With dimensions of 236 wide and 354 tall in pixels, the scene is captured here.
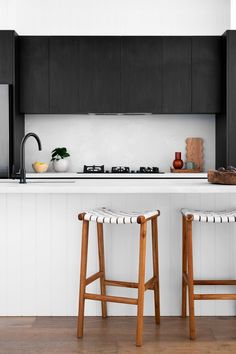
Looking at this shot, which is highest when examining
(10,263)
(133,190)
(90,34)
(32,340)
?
(90,34)

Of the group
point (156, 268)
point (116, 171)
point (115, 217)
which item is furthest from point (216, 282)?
point (116, 171)

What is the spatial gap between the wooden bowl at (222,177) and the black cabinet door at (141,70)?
Answer: 2.47 metres

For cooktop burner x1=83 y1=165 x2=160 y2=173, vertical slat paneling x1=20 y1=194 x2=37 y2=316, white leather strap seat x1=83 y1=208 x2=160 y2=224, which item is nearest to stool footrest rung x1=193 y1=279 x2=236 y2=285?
white leather strap seat x1=83 y1=208 x2=160 y2=224

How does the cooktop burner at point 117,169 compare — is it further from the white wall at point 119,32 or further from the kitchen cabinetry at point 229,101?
the kitchen cabinetry at point 229,101

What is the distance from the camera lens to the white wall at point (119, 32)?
592 cm

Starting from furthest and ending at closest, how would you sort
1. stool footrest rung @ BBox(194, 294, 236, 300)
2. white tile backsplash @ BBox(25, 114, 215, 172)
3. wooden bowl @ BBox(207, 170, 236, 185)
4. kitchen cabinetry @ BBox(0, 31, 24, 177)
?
white tile backsplash @ BBox(25, 114, 215, 172)
kitchen cabinetry @ BBox(0, 31, 24, 177)
wooden bowl @ BBox(207, 170, 236, 185)
stool footrest rung @ BBox(194, 294, 236, 300)

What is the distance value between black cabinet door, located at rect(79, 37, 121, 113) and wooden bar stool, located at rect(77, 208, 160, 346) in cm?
253

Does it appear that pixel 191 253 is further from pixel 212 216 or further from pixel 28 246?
pixel 28 246

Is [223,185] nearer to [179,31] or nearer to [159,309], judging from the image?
[159,309]

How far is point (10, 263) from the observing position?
3.41 metres

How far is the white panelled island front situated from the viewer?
3.40 metres

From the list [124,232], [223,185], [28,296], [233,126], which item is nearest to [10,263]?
[28,296]

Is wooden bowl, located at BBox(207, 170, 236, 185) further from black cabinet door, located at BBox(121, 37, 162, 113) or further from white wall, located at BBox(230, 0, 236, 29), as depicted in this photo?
white wall, located at BBox(230, 0, 236, 29)

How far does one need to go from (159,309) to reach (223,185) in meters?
0.91
